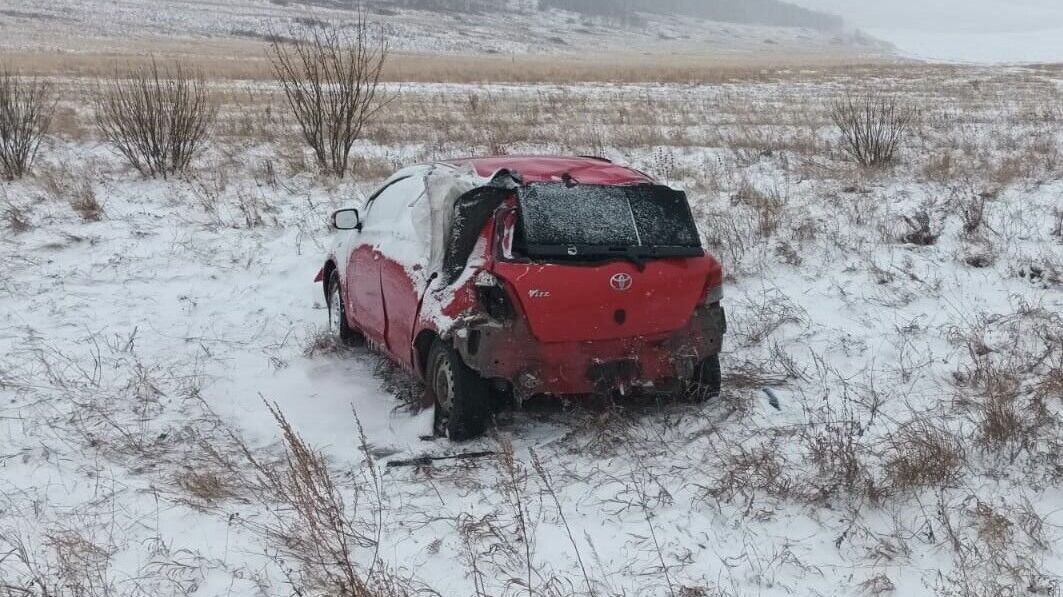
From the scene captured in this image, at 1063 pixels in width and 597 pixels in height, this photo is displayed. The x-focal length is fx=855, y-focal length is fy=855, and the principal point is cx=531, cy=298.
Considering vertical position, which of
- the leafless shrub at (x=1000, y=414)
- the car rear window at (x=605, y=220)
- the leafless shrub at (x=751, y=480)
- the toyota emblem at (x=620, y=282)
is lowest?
the leafless shrub at (x=751, y=480)

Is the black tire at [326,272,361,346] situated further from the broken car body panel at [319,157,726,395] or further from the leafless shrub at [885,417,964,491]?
the leafless shrub at [885,417,964,491]

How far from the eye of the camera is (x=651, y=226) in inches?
204

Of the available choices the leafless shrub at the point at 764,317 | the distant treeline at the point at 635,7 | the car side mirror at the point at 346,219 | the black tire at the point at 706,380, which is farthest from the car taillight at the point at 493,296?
the distant treeline at the point at 635,7

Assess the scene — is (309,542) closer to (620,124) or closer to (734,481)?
(734,481)

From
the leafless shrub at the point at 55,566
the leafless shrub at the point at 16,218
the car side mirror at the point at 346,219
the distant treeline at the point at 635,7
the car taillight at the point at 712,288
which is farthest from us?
the distant treeline at the point at 635,7

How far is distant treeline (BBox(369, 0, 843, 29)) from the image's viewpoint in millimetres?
118938

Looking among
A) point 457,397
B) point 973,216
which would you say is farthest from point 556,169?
point 973,216

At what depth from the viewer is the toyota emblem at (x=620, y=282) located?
4.85m

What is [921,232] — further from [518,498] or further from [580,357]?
[518,498]

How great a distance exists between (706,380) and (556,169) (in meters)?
1.67

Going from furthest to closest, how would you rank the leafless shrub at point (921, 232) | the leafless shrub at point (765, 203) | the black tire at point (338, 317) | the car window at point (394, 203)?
1. the leafless shrub at point (765, 203)
2. the leafless shrub at point (921, 232)
3. the black tire at point (338, 317)
4. the car window at point (394, 203)

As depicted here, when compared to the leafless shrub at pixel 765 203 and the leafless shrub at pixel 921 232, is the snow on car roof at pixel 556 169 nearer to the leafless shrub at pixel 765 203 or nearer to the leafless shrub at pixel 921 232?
the leafless shrub at pixel 765 203

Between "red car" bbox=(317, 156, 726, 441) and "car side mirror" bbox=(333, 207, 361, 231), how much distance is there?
96 cm

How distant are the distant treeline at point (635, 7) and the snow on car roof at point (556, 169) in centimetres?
9946
